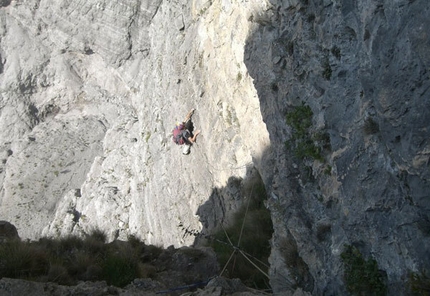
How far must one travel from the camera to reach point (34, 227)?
2358cm

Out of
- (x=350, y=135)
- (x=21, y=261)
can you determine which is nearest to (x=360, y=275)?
(x=350, y=135)

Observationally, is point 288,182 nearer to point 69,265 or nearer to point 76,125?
point 69,265

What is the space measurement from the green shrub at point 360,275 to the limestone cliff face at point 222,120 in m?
0.14

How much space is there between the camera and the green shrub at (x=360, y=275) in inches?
193

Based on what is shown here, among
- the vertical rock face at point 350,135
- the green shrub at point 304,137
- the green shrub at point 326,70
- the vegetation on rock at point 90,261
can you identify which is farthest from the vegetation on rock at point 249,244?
the green shrub at point 326,70

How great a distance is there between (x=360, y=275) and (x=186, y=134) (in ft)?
34.0

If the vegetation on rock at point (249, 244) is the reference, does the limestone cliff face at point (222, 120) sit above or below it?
above

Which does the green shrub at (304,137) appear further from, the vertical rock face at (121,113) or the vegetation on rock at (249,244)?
the vegetation on rock at (249,244)

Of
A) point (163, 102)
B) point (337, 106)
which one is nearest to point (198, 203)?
point (163, 102)

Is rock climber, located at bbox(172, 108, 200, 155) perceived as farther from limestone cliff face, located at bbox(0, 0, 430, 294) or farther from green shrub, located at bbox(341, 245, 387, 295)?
green shrub, located at bbox(341, 245, 387, 295)

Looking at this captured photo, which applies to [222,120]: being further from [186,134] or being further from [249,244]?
[249,244]

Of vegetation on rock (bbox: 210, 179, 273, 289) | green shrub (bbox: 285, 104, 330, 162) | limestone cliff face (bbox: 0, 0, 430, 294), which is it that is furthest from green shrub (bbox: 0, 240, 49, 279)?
green shrub (bbox: 285, 104, 330, 162)

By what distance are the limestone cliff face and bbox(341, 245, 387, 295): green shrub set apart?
0.14 metres

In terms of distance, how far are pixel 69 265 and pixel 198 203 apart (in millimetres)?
7374
